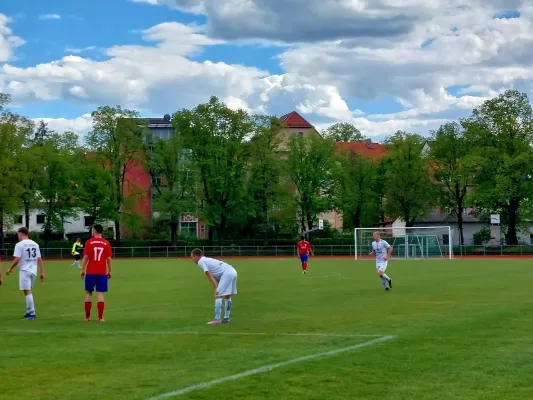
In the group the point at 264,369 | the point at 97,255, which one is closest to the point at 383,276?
the point at 97,255

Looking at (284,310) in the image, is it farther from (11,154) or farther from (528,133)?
(528,133)

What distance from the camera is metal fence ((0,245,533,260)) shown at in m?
74.6

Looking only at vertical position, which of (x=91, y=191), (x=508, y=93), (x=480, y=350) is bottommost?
(x=480, y=350)

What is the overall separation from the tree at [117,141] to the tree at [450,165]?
1189 inches

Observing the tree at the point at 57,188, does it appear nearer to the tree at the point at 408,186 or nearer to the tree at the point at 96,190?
the tree at the point at 96,190

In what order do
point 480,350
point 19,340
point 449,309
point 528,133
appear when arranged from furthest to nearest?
point 528,133 → point 449,309 → point 19,340 → point 480,350

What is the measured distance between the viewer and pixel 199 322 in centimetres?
1714

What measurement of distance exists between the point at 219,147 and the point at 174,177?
18.1ft

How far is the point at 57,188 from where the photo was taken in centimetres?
8231

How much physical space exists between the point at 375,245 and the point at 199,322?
39.8ft

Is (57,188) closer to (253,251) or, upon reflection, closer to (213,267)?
(253,251)

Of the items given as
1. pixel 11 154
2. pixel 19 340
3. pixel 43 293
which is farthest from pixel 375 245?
pixel 11 154

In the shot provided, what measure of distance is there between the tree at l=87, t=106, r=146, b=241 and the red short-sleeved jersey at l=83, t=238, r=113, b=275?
217ft

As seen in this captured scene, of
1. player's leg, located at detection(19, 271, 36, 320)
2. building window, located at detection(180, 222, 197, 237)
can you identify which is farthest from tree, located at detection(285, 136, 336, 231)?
player's leg, located at detection(19, 271, 36, 320)
